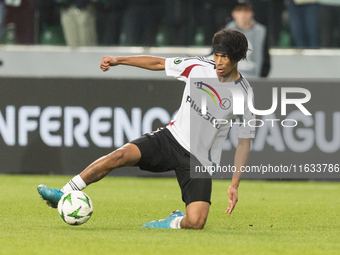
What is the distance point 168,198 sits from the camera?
858 cm

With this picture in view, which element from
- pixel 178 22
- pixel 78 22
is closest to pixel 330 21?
pixel 178 22

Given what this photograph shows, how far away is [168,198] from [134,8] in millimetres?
4885

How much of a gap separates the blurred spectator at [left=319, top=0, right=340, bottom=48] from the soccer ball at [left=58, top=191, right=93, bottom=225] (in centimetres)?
804

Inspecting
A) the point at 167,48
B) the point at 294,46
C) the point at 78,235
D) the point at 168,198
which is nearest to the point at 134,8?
the point at 167,48

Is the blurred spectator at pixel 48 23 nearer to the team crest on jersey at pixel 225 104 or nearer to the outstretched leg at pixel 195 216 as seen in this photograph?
the team crest on jersey at pixel 225 104

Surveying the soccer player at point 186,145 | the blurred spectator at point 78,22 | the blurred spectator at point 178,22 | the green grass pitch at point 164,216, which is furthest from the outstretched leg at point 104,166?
the blurred spectator at point 78,22

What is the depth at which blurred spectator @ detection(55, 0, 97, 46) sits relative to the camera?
496 inches

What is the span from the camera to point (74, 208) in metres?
5.71

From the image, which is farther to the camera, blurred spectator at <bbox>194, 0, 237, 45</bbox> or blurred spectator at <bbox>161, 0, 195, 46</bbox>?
blurred spectator at <bbox>161, 0, 195, 46</bbox>

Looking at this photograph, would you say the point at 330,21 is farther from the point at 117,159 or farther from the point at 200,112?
the point at 117,159

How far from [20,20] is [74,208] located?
7769mm

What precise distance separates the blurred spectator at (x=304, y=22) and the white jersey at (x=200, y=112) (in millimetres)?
6509

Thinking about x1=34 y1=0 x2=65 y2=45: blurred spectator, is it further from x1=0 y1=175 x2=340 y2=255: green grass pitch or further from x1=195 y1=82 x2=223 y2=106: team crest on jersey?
x1=195 y1=82 x2=223 y2=106: team crest on jersey

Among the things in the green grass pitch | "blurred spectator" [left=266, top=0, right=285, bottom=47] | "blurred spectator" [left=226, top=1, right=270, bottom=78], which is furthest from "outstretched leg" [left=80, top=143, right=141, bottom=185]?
"blurred spectator" [left=266, top=0, right=285, bottom=47]
